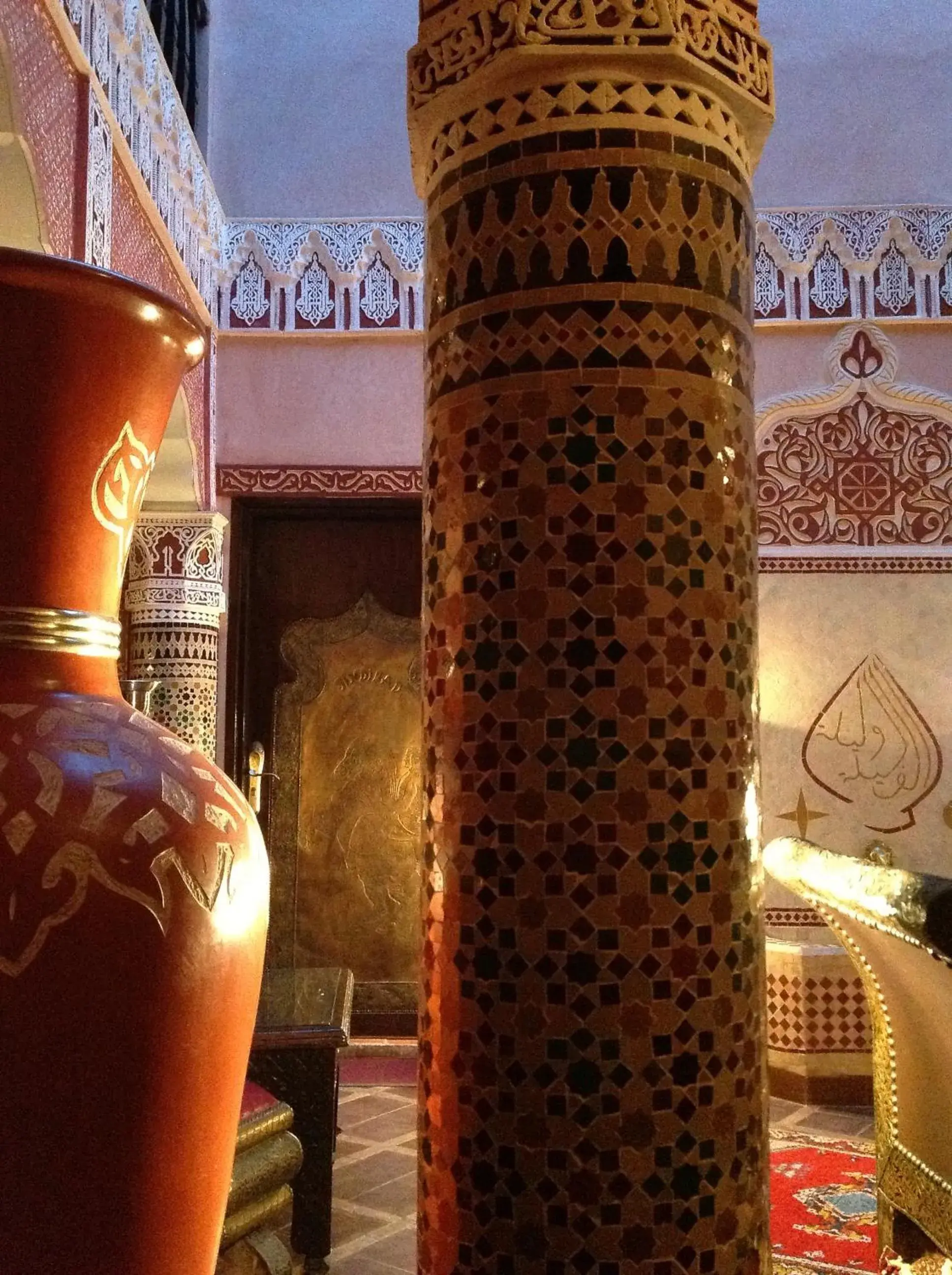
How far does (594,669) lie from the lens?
1039 mm

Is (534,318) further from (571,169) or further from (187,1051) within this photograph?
(187,1051)

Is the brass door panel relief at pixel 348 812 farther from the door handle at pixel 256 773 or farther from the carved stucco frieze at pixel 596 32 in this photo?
the carved stucco frieze at pixel 596 32

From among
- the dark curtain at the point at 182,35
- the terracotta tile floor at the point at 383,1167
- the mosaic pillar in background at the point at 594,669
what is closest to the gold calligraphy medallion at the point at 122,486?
the mosaic pillar in background at the point at 594,669

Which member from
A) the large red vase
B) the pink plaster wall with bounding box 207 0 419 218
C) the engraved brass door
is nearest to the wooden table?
the large red vase

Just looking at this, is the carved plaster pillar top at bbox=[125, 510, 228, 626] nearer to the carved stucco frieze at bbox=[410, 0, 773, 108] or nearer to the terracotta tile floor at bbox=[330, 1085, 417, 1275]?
the terracotta tile floor at bbox=[330, 1085, 417, 1275]

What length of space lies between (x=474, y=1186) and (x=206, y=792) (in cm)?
46

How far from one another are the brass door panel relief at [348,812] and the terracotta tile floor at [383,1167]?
2.81ft

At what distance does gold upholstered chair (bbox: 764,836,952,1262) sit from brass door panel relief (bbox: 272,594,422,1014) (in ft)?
11.7

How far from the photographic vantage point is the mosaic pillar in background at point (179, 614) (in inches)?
200

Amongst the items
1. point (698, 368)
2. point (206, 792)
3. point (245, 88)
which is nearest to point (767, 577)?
point (245, 88)

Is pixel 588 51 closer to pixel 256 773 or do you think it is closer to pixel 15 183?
pixel 15 183

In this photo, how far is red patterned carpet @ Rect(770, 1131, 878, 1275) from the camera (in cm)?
292

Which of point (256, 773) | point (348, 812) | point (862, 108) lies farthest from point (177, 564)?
point (862, 108)

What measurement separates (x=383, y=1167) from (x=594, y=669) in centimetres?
316
